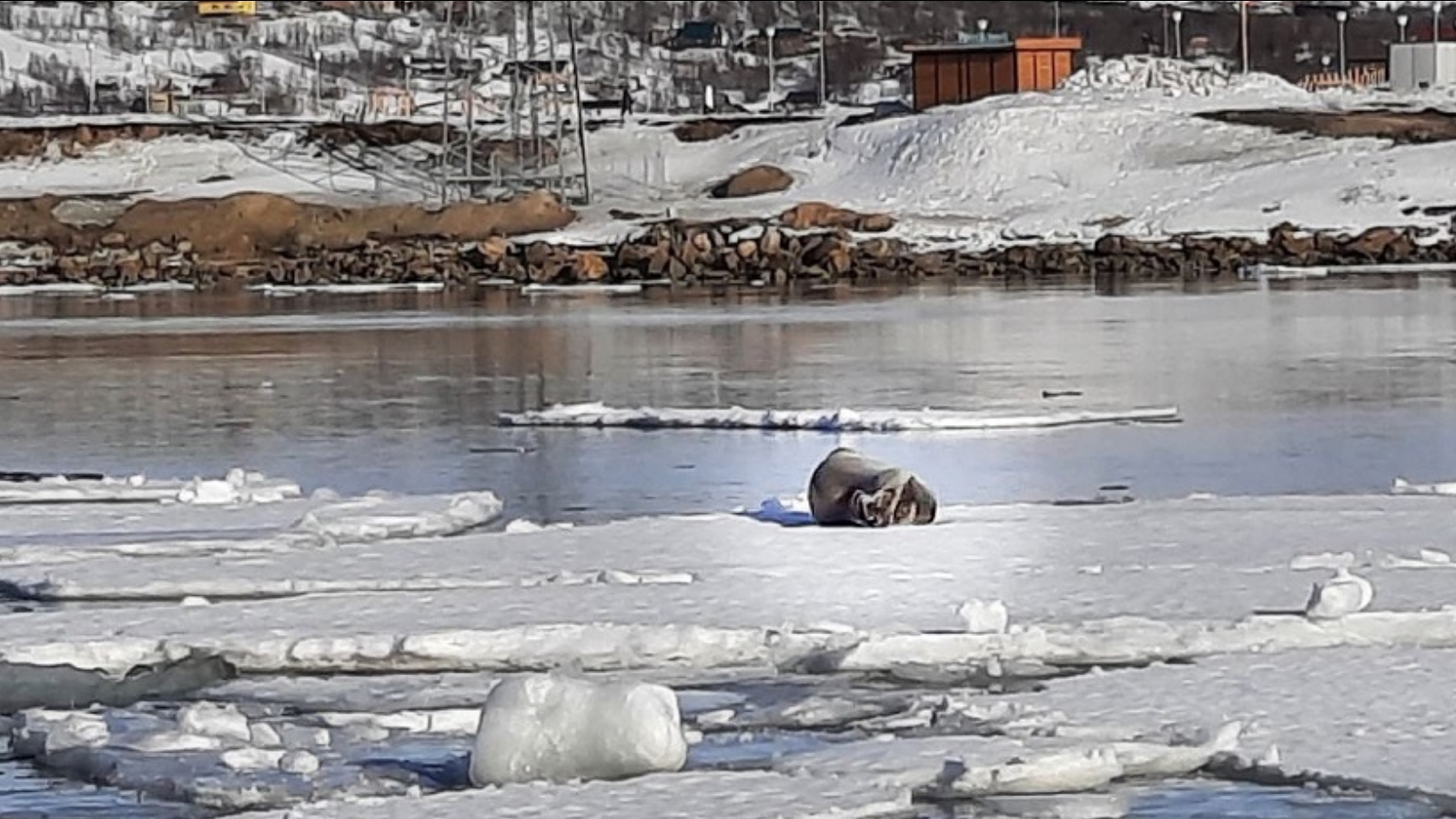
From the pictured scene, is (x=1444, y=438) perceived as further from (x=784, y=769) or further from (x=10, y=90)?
(x=10, y=90)

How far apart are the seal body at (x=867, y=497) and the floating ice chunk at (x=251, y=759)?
5.07 meters

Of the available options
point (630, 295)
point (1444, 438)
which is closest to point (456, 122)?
point (630, 295)

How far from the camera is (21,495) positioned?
15.1 meters

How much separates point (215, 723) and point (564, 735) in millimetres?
1371

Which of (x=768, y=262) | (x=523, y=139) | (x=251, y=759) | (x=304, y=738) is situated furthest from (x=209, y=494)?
(x=523, y=139)

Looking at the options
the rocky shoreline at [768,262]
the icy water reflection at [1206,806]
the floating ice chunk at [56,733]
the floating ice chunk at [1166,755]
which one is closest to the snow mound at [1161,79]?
the rocky shoreline at [768,262]

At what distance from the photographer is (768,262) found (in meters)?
48.5

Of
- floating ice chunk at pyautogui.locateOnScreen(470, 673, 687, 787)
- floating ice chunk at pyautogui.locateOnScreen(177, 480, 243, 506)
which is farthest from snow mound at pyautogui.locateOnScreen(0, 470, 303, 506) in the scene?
floating ice chunk at pyautogui.locateOnScreen(470, 673, 687, 787)

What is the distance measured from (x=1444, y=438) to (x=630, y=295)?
2533cm

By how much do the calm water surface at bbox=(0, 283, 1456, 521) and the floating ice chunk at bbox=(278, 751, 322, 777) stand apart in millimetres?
6014

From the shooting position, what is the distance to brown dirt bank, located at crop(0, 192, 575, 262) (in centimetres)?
5897

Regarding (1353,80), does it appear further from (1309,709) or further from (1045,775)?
(1045,775)

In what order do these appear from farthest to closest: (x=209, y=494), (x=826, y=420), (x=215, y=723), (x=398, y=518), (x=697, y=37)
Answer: (x=697, y=37)
(x=826, y=420)
(x=209, y=494)
(x=398, y=518)
(x=215, y=723)

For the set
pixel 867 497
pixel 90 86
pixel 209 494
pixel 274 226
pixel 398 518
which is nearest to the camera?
pixel 867 497
